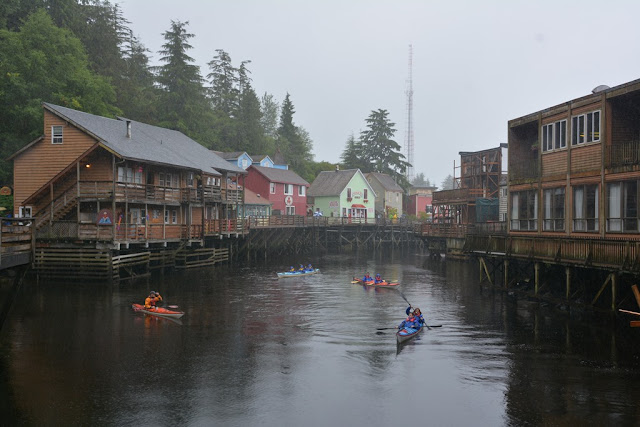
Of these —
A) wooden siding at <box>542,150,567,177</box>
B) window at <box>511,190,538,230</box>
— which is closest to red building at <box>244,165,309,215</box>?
window at <box>511,190,538,230</box>

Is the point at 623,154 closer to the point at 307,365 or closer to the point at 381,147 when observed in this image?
the point at 307,365

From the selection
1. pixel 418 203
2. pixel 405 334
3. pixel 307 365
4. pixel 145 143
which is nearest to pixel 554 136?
pixel 405 334

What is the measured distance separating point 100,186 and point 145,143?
7.03 m

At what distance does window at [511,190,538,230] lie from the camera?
31625 mm

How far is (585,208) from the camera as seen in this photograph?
27156 millimetres

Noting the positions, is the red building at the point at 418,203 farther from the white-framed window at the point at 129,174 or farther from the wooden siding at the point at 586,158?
the wooden siding at the point at 586,158

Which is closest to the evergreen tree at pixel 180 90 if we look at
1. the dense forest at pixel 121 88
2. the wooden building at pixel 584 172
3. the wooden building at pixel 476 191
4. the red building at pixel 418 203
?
the dense forest at pixel 121 88

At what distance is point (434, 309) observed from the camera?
29625 millimetres

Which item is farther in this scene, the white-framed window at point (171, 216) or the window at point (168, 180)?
the white-framed window at point (171, 216)

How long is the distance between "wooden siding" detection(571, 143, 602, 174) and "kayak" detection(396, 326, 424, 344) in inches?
482

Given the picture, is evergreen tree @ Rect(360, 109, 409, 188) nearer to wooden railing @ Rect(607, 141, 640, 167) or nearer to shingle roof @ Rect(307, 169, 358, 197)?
shingle roof @ Rect(307, 169, 358, 197)

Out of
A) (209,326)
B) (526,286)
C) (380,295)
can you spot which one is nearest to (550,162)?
(526,286)

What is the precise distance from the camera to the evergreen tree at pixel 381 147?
113 meters

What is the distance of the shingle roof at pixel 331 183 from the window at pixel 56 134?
169ft
